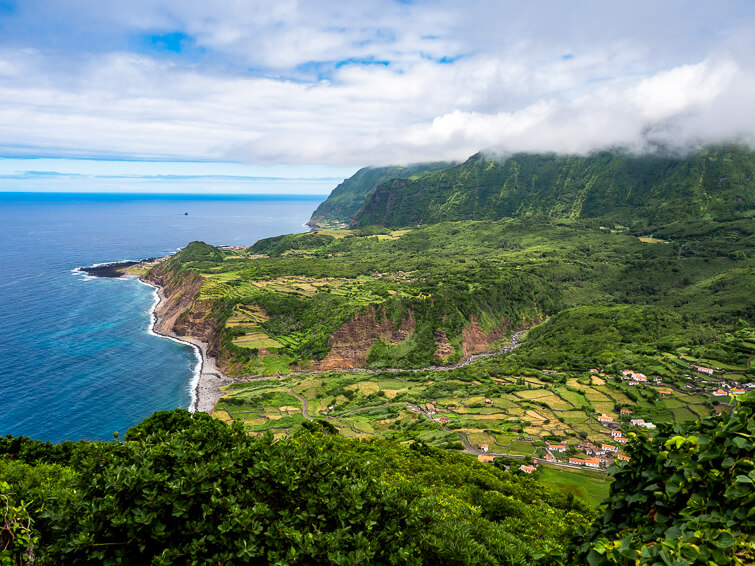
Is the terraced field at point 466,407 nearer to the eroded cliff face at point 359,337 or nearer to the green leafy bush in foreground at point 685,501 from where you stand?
the eroded cliff face at point 359,337

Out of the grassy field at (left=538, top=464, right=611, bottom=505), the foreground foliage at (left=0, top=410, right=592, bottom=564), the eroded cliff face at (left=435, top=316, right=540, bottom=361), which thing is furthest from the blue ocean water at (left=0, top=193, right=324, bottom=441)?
the foreground foliage at (left=0, top=410, right=592, bottom=564)

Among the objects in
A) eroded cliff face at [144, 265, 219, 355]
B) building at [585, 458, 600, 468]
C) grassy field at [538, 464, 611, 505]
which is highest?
eroded cliff face at [144, 265, 219, 355]

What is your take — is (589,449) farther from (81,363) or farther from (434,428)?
(81,363)

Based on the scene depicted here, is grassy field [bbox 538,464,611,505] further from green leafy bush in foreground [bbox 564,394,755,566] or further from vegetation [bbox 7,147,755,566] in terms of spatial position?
green leafy bush in foreground [bbox 564,394,755,566]

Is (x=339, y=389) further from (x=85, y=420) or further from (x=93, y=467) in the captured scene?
(x=93, y=467)

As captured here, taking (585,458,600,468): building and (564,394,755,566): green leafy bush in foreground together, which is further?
(585,458,600,468): building
